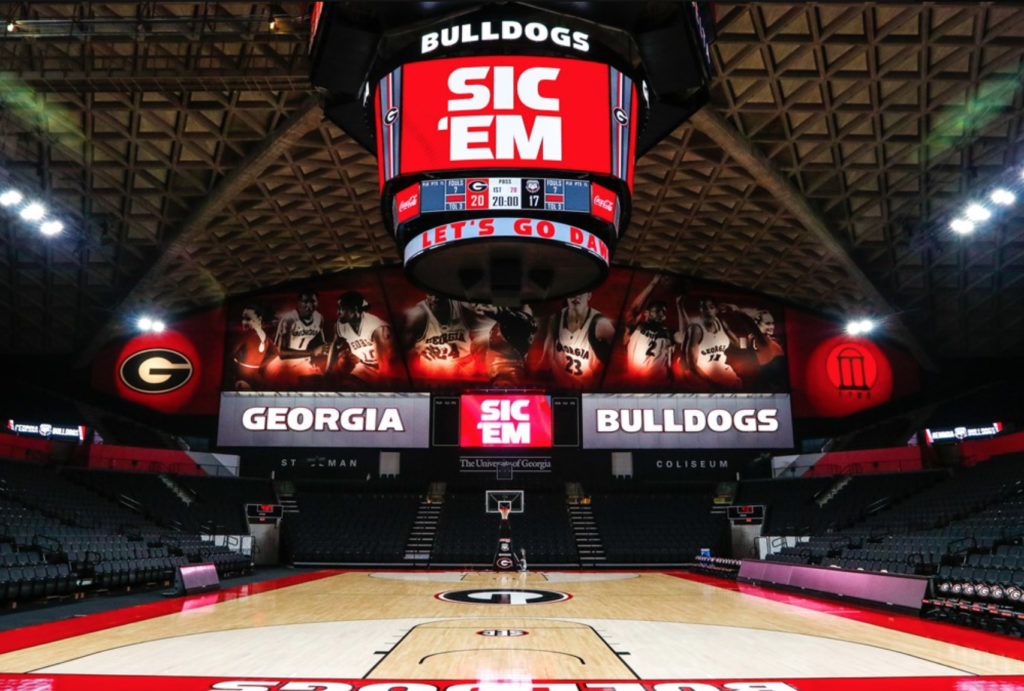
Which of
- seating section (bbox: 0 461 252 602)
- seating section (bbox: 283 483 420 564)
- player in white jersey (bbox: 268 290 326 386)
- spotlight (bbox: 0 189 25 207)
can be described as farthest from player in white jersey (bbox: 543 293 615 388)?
spotlight (bbox: 0 189 25 207)

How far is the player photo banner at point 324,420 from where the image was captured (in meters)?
32.1

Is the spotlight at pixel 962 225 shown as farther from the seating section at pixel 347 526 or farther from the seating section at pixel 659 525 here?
the seating section at pixel 347 526

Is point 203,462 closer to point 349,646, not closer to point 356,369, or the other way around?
point 356,369

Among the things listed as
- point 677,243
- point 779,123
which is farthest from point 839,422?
point 779,123

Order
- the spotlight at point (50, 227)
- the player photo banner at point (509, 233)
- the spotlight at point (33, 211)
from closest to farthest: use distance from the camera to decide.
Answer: the player photo banner at point (509, 233) → the spotlight at point (33, 211) → the spotlight at point (50, 227)

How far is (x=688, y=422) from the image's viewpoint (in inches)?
1275

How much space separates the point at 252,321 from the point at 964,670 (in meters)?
30.8

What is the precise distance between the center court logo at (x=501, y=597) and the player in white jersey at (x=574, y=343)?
50.4 feet

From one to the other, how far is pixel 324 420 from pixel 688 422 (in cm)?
1666

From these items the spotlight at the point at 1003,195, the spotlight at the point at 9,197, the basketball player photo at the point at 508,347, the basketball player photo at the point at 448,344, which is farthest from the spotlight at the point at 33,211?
the spotlight at the point at 1003,195

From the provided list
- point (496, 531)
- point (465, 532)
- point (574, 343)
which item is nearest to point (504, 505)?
point (496, 531)

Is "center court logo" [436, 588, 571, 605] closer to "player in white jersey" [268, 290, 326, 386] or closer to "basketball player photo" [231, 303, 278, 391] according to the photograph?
"player in white jersey" [268, 290, 326, 386]

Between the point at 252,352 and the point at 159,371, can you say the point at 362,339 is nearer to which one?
the point at 252,352

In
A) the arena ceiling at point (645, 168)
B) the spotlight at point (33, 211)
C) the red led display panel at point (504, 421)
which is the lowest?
the red led display panel at point (504, 421)
